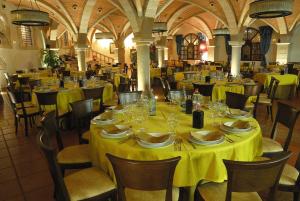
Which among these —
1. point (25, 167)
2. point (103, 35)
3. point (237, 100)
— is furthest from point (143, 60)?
point (103, 35)

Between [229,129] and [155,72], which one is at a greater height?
[155,72]

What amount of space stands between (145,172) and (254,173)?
2.36ft

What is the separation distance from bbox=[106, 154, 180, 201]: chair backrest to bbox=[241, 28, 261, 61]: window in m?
17.9

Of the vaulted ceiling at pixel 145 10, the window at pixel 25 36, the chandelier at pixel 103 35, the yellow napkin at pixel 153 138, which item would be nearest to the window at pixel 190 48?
the vaulted ceiling at pixel 145 10

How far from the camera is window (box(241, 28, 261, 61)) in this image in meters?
17.4

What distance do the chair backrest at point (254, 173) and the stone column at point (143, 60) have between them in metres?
5.74

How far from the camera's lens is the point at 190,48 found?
23312 mm

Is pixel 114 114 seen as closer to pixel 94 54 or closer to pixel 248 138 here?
pixel 248 138

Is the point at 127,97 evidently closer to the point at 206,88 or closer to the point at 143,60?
the point at 206,88

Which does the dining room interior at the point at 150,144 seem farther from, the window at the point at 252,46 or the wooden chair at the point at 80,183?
the window at the point at 252,46

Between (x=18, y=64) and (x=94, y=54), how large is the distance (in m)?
12.5

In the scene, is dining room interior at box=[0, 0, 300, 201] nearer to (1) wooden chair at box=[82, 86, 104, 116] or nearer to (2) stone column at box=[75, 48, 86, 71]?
(1) wooden chair at box=[82, 86, 104, 116]

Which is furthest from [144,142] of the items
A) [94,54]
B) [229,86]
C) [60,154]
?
[94,54]

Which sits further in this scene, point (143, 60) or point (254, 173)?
point (143, 60)
